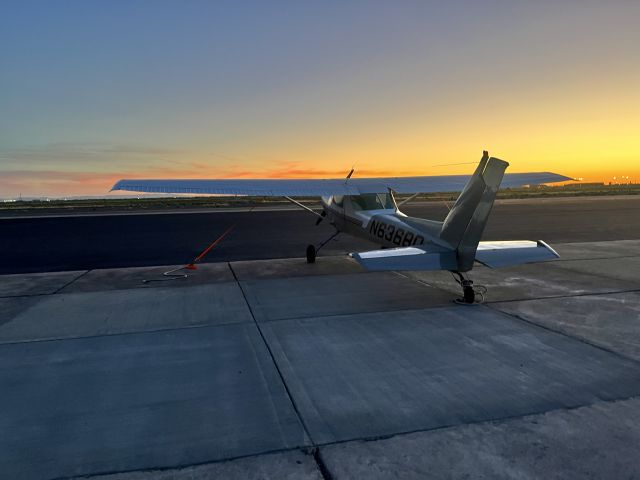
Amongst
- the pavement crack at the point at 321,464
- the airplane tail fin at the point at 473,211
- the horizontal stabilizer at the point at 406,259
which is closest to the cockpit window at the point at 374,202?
the airplane tail fin at the point at 473,211

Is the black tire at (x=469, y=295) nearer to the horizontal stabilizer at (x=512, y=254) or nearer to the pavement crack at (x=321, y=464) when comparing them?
the horizontal stabilizer at (x=512, y=254)

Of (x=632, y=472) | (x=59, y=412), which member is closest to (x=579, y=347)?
(x=632, y=472)

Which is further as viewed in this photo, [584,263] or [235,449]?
[584,263]

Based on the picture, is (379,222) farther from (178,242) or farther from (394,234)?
(178,242)

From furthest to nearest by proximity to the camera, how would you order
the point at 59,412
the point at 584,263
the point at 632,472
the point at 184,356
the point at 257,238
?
the point at 257,238 → the point at 584,263 → the point at 184,356 → the point at 59,412 → the point at 632,472

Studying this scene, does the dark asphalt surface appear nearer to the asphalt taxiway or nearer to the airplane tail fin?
the asphalt taxiway

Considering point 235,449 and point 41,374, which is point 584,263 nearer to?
point 235,449

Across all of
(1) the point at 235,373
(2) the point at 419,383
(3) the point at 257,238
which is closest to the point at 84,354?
(1) the point at 235,373

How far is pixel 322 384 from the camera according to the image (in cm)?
520

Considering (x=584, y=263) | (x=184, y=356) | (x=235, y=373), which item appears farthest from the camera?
(x=584, y=263)

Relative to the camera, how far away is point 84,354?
6266mm

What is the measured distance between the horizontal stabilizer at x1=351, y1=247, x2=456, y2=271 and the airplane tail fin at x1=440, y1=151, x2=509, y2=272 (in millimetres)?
258

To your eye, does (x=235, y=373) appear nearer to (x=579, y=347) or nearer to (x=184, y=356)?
(x=184, y=356)

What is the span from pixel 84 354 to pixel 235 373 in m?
2.37
